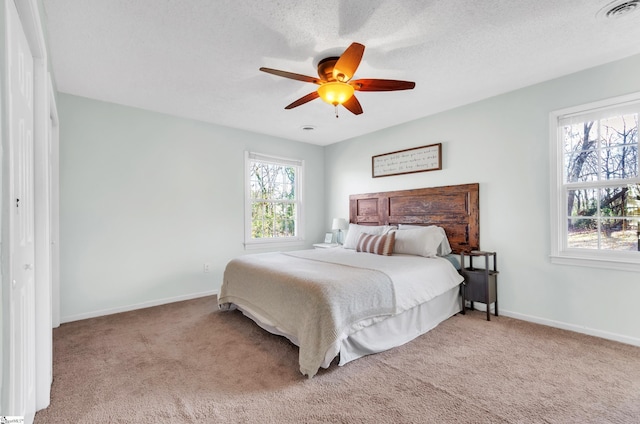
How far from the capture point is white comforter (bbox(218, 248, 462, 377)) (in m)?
2.14

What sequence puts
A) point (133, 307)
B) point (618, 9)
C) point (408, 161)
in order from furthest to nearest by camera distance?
point (408, 161), point (133, 307), point (618, 9)

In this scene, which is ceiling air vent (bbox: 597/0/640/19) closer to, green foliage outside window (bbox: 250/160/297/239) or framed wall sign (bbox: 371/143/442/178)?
framed wall sign (bbox: 371/143/442/178)

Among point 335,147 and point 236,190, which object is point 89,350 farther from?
point 335,147

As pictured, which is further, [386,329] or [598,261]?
[598,261]

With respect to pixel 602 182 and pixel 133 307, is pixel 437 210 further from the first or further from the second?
pixel 133 307

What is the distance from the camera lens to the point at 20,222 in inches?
54.2

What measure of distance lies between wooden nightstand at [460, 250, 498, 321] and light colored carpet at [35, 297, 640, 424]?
1.21 ft

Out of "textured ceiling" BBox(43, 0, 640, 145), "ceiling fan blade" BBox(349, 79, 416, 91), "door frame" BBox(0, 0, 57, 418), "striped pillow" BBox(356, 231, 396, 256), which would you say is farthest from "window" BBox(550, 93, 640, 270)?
"door frame" BBox(0, 0, 57, 418)

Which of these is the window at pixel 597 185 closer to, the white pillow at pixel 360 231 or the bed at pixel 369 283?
the bed at pixel 369 283

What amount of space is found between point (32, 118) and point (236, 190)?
2.80m

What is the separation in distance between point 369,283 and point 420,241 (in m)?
1.29

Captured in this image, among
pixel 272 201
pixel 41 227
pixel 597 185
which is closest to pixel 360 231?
pixel 272 201

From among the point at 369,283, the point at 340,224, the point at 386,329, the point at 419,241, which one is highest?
the point at 340,224

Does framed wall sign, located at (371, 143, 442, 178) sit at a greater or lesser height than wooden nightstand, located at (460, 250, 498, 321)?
greater
